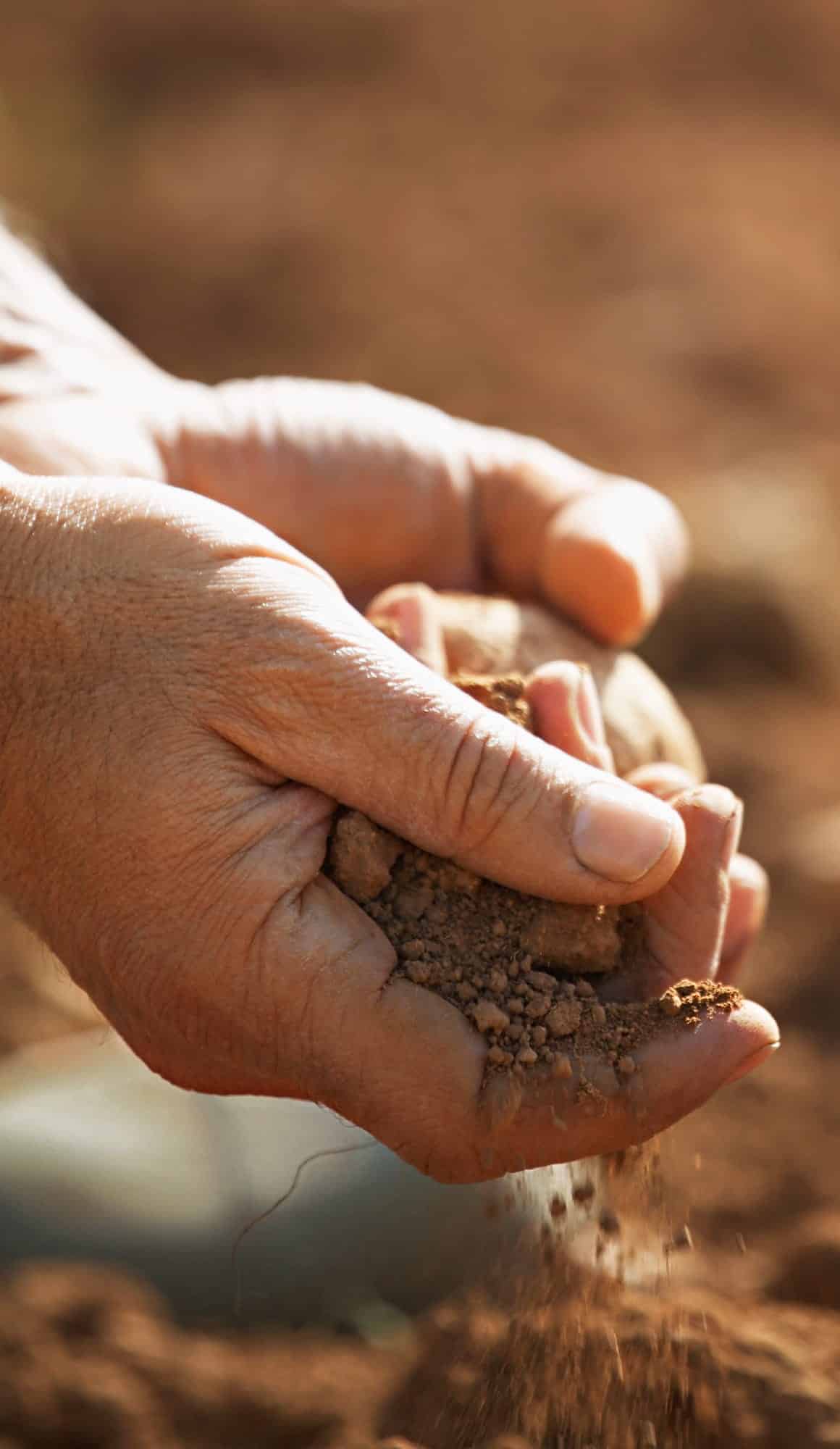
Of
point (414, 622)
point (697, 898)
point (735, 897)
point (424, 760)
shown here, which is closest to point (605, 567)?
point (414, 622)

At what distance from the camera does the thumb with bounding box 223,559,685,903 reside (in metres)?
1.45

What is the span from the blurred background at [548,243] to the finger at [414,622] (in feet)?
5.21

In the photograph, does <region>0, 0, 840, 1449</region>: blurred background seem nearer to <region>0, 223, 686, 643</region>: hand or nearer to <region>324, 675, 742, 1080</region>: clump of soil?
<region>0, 223, 686, 643</region>: hand

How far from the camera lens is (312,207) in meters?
6.97

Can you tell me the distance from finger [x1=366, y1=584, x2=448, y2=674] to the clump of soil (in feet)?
1.12

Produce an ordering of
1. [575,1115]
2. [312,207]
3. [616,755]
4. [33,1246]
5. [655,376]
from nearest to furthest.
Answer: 1. [575,1115]
2. [616,755]
3. [33,1246]
4. [655,376]
5. [312,207]

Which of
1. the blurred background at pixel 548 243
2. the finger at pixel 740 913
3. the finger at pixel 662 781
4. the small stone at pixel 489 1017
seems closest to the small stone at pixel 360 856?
the small stone at pixel 489 1017

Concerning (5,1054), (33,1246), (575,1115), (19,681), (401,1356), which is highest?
(19,681)

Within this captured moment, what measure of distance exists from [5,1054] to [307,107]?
19.9 feet

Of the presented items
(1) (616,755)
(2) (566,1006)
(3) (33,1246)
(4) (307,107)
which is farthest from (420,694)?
(4) (307,107)

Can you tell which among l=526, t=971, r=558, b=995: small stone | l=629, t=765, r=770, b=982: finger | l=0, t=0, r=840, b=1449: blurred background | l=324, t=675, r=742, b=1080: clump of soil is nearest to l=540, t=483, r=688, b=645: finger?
l=629, t=765, r=770, b=982: finger

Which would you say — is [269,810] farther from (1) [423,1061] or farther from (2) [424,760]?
(1) [423,1061]

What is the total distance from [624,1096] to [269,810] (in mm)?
469

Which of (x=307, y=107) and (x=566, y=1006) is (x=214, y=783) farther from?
(x=307, y=107)
